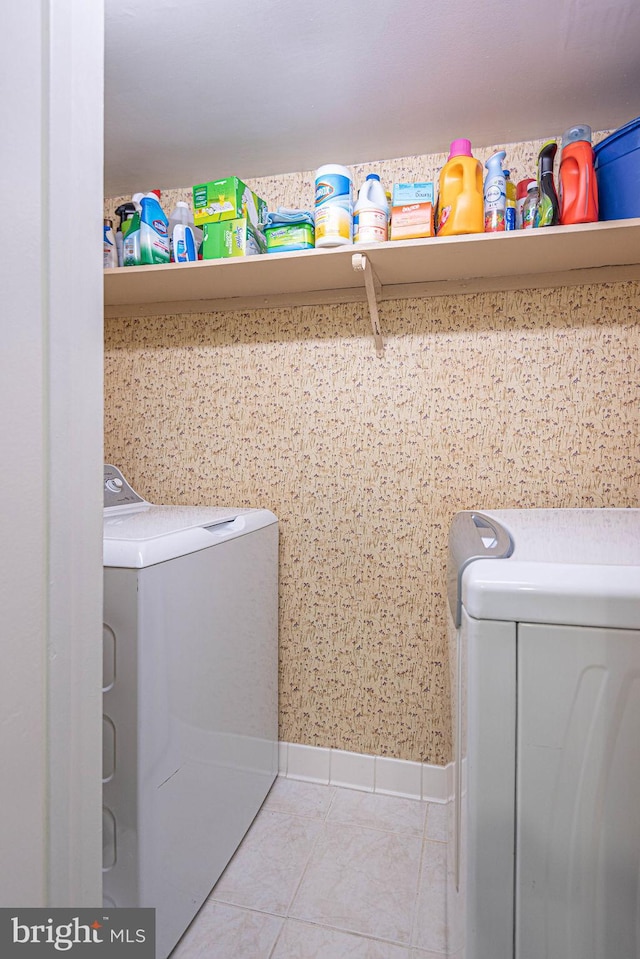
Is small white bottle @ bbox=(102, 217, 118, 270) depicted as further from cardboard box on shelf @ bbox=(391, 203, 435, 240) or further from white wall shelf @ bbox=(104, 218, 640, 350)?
cardboard box on shelf @ bbox=(391, 203, 435, 240)

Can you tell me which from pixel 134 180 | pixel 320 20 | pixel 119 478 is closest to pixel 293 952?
pixel 119 478

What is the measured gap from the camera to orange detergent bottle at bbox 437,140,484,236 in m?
1.51

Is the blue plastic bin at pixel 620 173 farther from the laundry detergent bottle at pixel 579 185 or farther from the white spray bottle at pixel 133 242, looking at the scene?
the white spray bottle at pixel 133 242

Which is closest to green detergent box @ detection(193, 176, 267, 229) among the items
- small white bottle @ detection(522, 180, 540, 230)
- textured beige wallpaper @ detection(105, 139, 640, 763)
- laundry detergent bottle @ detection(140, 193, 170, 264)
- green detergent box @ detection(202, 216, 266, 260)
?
green detergent box @ detection(202, 216, 266, 260)

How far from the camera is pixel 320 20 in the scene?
4.24 feet

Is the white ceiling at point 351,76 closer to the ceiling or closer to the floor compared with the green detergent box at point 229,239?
closer to the ceiling

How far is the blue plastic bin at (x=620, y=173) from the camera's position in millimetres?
1406

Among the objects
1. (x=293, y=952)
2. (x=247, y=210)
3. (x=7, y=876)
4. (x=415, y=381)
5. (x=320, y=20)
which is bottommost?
(x=293, y=952)

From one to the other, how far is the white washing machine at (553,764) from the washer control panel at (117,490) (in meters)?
1.38

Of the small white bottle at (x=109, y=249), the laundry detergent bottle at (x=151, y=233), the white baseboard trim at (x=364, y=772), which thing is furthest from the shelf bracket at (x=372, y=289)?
the white baseboard trim at (x=364, y=772)

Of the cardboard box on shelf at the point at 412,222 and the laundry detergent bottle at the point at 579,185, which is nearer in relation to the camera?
the laundry detergent bottle at the point at 579,185

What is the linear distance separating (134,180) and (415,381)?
129 centimetres

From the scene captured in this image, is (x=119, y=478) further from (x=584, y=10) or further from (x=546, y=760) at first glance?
(x=584, y=10)

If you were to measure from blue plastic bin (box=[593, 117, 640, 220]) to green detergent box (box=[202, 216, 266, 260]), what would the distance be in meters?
1.02
